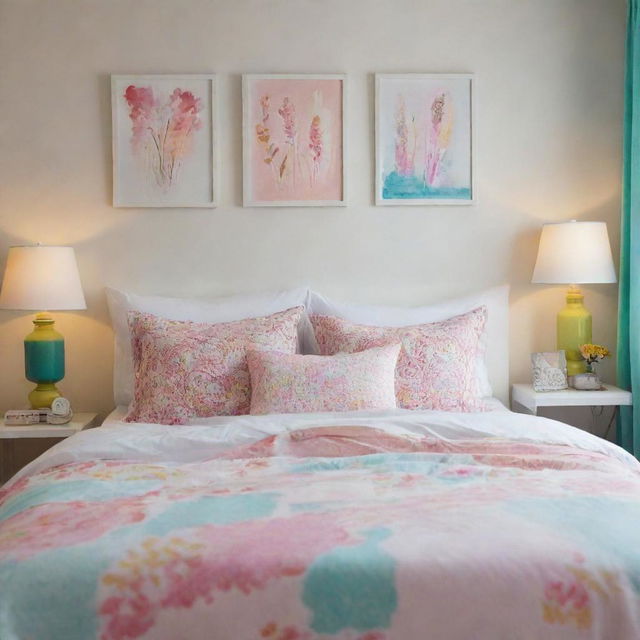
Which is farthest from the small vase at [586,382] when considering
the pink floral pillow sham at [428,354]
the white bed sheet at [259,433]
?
the white bed sheet at [259,433]

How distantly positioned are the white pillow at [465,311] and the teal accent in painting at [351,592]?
190cm

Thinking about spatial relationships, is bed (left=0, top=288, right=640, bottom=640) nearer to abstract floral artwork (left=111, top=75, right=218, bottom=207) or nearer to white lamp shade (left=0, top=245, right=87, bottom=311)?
white lamp shade (left=0, top=245, right=87, bottom=311)

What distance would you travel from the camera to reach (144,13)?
3.63 meters

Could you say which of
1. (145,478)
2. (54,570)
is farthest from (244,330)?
(54,570)

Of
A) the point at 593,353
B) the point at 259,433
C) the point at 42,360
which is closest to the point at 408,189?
the point at 593,353

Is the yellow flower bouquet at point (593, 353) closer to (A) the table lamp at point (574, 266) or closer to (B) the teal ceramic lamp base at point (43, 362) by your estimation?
(A) the table lamp at point (574, 266)

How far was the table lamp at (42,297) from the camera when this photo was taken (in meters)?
3.39

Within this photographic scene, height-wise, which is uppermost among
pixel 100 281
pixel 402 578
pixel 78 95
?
pixel 78 95

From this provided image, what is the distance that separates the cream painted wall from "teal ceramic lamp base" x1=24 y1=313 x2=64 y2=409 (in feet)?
0.74

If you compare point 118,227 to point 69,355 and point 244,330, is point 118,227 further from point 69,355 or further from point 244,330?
point 244,330

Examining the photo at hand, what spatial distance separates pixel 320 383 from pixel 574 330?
4.34 ft

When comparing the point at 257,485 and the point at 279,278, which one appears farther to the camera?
the point at 279,278

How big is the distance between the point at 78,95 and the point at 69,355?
3.92ft

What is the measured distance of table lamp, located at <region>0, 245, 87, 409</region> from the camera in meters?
3.39
